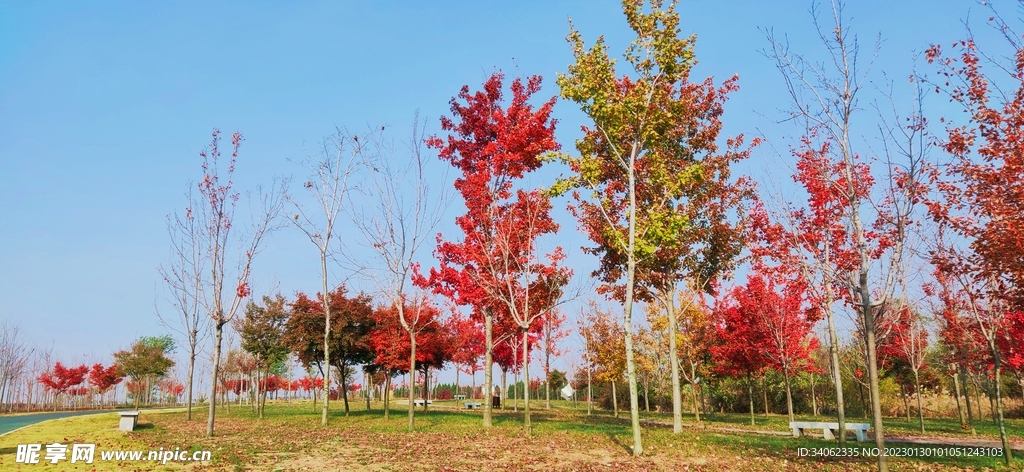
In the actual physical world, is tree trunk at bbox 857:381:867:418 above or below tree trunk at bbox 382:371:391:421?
below

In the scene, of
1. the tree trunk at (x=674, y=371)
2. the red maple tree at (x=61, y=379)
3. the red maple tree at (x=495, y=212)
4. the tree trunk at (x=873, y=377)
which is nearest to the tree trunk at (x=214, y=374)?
the red maple tree at (x=495, y=212)

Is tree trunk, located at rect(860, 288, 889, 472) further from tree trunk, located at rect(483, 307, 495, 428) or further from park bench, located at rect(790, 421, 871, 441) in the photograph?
tree trunk, located at rect(483, 307, 495, 428)

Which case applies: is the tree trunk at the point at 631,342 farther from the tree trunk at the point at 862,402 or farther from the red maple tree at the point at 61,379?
the red maple tree at the point at 61,379

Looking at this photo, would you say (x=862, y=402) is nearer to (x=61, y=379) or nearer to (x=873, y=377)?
(x=873, y=377)

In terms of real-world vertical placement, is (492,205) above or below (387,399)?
above

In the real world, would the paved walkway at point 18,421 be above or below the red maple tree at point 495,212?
below

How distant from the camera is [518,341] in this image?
120 feet

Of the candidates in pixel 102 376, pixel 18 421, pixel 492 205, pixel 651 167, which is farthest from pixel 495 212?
pixel 102 376

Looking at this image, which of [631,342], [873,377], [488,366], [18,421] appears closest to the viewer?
[873,377]

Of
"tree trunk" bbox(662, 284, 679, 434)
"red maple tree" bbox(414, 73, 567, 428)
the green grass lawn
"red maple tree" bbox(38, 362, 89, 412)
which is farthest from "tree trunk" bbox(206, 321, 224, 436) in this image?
"red maple tree" bbox(38, 362, 89, 412)

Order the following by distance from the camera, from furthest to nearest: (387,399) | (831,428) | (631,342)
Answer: (387,399), (831,428), (631,342)

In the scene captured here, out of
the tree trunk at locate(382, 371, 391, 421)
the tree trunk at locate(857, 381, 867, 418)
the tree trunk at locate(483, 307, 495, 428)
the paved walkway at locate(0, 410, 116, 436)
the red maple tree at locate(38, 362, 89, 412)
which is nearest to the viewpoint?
the tree trunk at locate(483, 307, 495, 428)

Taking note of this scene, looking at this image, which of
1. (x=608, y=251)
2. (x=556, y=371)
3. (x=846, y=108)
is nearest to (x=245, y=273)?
(x=608, y=251)

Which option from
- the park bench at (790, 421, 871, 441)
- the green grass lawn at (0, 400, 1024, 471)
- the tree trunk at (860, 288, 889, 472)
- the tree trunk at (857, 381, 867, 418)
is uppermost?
the tree trunk at (860, 288, 889, 472)
